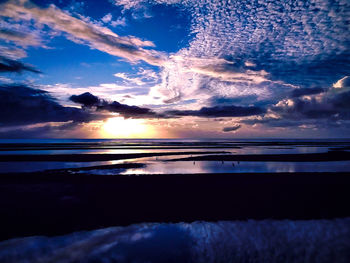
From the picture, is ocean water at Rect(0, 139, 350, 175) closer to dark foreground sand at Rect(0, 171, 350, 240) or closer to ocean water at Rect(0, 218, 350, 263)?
dark foreground sand at Rect(0, 171, 350, 240)

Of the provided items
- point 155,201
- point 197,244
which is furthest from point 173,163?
point 197,244

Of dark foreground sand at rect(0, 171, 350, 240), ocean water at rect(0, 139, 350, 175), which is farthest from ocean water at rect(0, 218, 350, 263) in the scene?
ocean water at rect(0, 139, 350, 175)

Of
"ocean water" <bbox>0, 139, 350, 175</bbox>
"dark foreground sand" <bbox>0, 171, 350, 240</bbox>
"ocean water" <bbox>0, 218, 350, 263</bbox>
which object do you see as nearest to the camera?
"ocean water" <bbox>0, 218, 350, 263</bbox>

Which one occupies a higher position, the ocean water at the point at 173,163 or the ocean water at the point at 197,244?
the ocean water at the point at 197,244

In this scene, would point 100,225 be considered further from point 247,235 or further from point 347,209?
point 347,209

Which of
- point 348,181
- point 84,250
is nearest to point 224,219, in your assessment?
point 84,250

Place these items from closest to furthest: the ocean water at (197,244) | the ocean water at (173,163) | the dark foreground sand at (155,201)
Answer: the ocean water at (197,244) → the dark foreground sand at (155,201) → the ocean water at (173,163)

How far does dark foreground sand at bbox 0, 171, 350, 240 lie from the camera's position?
893 centimetres

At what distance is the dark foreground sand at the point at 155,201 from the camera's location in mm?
8930

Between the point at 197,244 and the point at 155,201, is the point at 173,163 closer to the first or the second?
the point at 155,201

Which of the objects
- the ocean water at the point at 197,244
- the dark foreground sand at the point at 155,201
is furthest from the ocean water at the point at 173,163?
the ocean water at the point at 197,244

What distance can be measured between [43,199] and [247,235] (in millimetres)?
11892

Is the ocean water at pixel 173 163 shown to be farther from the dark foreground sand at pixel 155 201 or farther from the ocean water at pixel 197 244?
the ocean water at pixel 197 244

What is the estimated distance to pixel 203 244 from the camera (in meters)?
6.95
